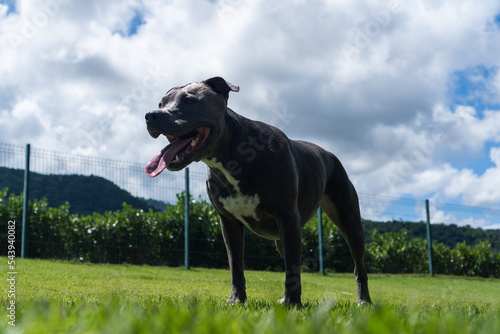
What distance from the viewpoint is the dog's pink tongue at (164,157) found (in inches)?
137

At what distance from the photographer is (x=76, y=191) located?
11992mm

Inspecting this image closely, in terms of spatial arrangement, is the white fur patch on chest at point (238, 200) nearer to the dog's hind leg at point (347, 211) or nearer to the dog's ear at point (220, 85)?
the dog's ear at point (220, 85)

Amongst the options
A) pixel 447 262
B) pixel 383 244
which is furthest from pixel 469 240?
pixel 383 244

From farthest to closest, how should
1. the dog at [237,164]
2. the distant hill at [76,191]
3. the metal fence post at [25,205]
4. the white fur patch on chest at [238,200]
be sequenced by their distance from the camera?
the distant hill at [76,191] → the metal fence post at [25,205] → the white fur patch on chest at [238,200] → the dog at [237,164]

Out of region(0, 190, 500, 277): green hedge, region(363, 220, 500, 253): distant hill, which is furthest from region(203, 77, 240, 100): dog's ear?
region(363, 220, 500, 253): distant hill

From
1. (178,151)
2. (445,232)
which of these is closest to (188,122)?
(178,151)

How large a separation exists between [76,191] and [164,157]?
30.5 feet

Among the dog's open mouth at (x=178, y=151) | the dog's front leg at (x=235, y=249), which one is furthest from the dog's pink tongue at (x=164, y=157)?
the dog's front leg at (x=235, y=249)

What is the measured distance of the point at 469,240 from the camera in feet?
59.4

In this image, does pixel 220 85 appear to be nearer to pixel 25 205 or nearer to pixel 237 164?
pixel 237 164

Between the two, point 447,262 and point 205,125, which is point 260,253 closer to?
point 447,262

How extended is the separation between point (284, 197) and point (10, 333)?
267cm

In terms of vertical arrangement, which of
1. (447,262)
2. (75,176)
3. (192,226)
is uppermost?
(75,176)

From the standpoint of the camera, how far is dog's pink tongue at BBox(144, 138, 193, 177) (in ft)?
11.5
